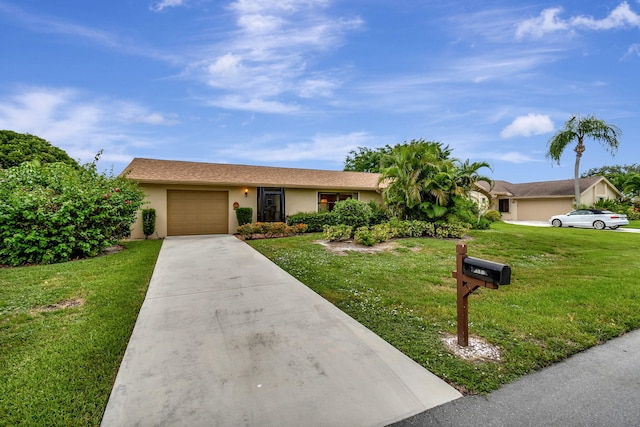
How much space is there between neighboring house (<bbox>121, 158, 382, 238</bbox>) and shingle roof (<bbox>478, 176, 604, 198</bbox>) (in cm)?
1817

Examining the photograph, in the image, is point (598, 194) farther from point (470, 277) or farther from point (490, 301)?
point (470, 277)

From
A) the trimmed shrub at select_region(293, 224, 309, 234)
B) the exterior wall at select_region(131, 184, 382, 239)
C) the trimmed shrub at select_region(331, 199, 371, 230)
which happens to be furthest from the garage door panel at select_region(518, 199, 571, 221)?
the trimmed shrub at select_region(293, 224, 309, 234)

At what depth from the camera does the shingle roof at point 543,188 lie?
23.1 m

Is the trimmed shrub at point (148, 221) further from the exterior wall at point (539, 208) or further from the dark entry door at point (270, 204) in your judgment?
→ the exterior wall at point (539, 208)

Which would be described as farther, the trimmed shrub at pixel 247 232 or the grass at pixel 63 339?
the trimmed shrub at pixel 247 232

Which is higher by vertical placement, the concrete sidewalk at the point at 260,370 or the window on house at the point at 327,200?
the window on house at the point at 327,200

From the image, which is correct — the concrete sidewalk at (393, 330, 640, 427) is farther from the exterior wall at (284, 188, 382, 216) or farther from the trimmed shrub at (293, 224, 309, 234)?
the exterior wall at (284, 188, 382, 216)

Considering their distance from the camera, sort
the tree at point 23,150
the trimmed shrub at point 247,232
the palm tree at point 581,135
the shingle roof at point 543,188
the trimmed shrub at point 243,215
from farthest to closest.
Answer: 1. the shingle roof at point 543,188
2. the palm tree at point 581,135
3. the tree at point 23,150
4. the trimmed shrub at point 243,215
5. the trimmed shrub at point 247,232

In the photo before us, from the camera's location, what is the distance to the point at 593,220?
1602cm

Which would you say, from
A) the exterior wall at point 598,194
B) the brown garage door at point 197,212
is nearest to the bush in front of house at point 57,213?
the brown garage door at point 197,212

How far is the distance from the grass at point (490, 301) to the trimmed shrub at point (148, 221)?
6239 mm

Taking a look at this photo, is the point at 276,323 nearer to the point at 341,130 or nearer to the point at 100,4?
the point at 100,4

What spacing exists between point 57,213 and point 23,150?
18433 mm

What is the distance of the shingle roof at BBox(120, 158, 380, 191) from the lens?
38.5 feet
